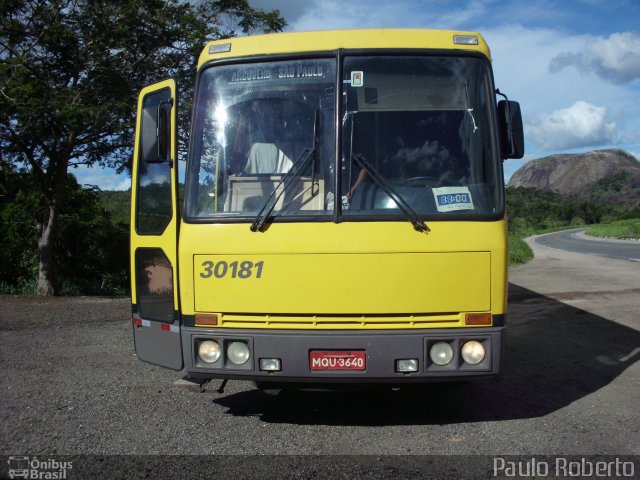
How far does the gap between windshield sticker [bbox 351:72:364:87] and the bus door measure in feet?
4.49

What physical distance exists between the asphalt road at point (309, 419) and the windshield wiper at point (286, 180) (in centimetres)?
161

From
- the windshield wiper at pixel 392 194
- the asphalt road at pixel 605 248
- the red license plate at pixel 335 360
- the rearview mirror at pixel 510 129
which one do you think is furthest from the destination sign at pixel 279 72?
the asphalt road at pixel 605 248

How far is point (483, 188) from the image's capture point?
4.73m

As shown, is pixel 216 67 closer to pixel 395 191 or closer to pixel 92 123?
pixel 395 191

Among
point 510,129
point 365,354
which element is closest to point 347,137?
point 510,129

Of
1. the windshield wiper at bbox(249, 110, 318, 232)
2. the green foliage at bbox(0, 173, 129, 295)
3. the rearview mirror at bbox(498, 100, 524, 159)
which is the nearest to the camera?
the windshield wiper at bbox(249, 110, 318, 232)

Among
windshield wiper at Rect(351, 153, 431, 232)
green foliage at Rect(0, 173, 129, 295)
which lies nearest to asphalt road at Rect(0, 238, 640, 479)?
windshield wiper at Rect(351, 153, 431, 232)

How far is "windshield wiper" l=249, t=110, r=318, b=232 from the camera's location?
15.0 feet

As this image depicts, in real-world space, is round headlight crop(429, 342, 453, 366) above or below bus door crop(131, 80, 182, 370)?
below

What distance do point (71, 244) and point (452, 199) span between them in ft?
49.5

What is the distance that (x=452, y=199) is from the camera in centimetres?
466

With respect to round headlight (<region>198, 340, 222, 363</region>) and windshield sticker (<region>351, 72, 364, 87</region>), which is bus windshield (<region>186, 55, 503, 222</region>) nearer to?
windshield sticker (<region>351, 72, 364, 87</region>)

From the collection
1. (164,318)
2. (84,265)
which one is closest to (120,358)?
(164,318)

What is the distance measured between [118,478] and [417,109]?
130 inches
